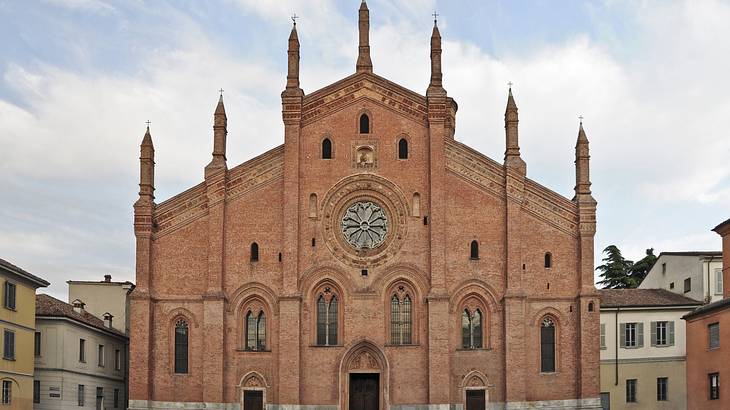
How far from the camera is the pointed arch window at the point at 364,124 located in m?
44.6

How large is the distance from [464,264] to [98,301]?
23.4 meters

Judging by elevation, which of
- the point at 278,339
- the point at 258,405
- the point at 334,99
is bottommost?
the point at 258,405

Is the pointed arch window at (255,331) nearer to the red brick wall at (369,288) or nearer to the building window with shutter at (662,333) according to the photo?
the red brick wall at (369,288)

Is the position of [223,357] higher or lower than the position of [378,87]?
lower

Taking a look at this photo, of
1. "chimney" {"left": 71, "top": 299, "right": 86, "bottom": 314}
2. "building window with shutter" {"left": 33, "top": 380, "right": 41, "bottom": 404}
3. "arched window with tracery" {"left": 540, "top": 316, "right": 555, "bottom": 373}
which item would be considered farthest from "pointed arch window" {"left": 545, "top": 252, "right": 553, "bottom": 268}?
"chimney" {"left": 71, "top": 299, "right": 86, "bottom": 314}

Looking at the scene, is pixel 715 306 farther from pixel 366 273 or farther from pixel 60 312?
pixel 60 312

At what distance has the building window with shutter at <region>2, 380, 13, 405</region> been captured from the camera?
4078 cm

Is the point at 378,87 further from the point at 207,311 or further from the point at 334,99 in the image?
the point at 207,311

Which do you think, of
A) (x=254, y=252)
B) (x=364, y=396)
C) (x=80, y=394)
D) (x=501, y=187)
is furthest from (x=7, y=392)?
(x=501, y=187)

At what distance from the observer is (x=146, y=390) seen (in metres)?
42.1

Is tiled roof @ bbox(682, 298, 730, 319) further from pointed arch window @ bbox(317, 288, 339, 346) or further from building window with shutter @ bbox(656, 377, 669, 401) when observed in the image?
pointed arch window @ bbox(317, 288, 339, 346)

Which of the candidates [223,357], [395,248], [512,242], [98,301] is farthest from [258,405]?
[98,301]

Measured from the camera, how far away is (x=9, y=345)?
135ft

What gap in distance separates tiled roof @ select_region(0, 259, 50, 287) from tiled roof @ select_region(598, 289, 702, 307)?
2877cm
